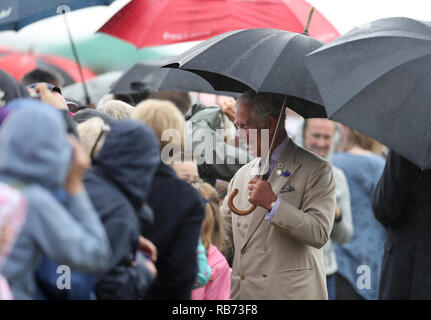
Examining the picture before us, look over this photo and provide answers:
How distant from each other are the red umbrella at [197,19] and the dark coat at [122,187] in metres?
3.78

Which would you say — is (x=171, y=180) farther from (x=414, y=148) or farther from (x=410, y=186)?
(x=410, y=186)

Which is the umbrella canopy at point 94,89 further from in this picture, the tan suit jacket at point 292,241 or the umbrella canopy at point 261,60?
the tan suit jacket at point 292,241

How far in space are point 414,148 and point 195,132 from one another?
2194mm

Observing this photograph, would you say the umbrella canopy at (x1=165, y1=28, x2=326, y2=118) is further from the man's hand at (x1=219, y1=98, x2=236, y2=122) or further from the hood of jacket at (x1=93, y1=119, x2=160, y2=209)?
the hood of jacket at (x1=93, y1=119, x2=160, y2=209)

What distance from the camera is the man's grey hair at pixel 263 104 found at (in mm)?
4410

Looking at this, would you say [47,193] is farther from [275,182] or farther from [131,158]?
[275,182]

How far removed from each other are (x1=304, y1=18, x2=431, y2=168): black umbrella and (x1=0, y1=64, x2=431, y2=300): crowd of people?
45 centimetres

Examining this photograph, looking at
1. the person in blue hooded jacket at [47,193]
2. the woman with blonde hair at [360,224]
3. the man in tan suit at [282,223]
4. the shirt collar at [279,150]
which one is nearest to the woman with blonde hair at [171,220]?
the person in blue hooded jacket at [47,193]

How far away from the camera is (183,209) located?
3.19m

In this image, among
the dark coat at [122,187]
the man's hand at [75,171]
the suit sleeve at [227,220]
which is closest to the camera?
the man's hand at [75,171]

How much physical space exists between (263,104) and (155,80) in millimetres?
2957

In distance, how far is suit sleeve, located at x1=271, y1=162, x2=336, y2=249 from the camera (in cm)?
402

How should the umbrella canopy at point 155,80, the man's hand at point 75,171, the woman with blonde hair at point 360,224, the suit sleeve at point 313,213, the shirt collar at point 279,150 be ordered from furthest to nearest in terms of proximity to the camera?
the woman with blonde hair at point 360,224, the umbrella canopy at point 155,80, the shirt collar at point 279,150, the suit sleeve at point 313,213, the man's hand at point 75,171
